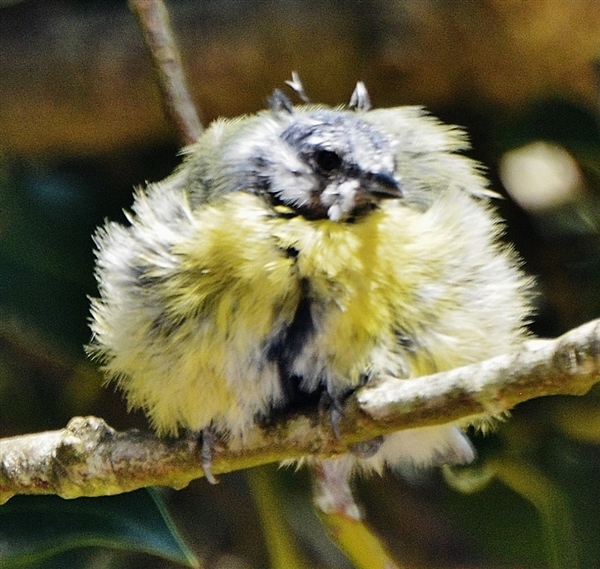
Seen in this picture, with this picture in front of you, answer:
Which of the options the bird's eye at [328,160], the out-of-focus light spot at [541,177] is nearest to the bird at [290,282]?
the bird's eye at [328,160]

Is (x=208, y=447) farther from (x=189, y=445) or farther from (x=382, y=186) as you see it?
(x=382, y=186)

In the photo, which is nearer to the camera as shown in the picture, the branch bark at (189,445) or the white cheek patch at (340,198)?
the branch bark at (189,445)

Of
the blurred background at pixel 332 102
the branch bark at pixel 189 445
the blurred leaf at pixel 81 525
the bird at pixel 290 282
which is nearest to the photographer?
the branch bark at pixel 189 445

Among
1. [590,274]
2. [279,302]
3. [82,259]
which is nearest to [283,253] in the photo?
[279,302]

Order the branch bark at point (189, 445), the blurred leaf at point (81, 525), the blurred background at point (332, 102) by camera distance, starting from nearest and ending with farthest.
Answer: the branch bark at point (189, 445) → the blurred leaf at point (81, 525) → the blurred background at point (332, 102)

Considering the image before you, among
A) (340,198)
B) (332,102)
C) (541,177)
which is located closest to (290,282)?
(340,198)

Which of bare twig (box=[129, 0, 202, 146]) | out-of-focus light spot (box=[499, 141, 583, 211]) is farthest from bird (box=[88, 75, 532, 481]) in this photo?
out-of-focus light spot (box=[499, 141, 583, 211])

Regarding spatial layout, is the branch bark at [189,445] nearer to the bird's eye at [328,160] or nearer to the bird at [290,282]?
the bird at [290,282]
